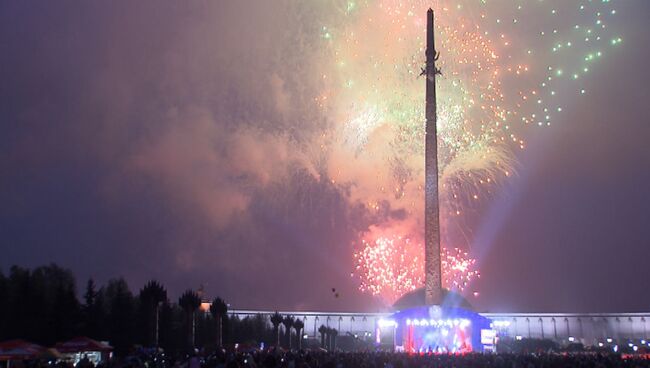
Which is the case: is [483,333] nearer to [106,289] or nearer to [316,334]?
[106,289]

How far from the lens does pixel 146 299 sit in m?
38.2

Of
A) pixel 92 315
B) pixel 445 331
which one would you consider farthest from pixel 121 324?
pixel 445 331

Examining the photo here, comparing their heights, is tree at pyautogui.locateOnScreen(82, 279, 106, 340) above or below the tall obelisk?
below

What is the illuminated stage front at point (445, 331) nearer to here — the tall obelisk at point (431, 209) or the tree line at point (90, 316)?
the tall obelisk at point (431, 209)

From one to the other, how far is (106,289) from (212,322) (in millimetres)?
14724

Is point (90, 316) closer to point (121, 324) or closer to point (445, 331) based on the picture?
point (121, 324)

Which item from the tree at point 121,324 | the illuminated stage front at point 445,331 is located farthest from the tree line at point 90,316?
the illuminated stage front at point 445,331

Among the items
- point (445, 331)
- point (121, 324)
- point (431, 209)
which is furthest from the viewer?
point (121, 324)

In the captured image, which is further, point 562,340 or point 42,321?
point 562,340

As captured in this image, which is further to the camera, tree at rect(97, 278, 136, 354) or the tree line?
tree at rect(97, 278, 136, 354)

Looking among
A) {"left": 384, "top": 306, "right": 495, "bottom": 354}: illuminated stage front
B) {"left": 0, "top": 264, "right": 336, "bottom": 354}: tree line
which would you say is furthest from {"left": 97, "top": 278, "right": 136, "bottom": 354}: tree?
{"left": 384, "top": 306, "right": 495, "bottom": 354}: illuminated stage front

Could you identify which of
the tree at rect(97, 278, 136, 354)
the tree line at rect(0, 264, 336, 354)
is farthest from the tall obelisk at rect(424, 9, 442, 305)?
the tree at rect(97, 278, 136, 354)

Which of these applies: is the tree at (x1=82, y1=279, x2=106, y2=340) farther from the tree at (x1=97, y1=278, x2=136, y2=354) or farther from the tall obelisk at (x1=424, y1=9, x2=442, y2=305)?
the tall obelisk at (x1=424, y1=9, x2=442, y2=305)

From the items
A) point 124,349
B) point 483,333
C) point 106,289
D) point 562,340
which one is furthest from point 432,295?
point 562,340
